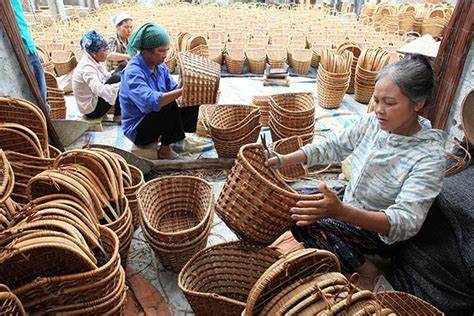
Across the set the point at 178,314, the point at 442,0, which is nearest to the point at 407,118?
the point at 178,314

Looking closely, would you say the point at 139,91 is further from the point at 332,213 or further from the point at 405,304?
the point at 405,304

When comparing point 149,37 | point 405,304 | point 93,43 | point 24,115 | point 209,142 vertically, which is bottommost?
point 209,142

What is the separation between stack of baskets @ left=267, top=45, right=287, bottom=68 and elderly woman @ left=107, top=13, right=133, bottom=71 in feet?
7.99

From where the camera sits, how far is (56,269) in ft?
4.15

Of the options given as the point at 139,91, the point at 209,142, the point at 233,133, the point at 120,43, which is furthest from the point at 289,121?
the point at 120,43

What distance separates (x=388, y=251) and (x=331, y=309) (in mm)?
937

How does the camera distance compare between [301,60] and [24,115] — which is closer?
[24,115]

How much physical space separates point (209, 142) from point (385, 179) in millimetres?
2187

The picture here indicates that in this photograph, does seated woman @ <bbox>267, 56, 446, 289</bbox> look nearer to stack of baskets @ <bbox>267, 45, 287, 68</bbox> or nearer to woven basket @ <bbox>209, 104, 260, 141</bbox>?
woven basket @ <bbox>209, 104, 260, 141</bbox>

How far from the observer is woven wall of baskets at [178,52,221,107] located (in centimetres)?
248

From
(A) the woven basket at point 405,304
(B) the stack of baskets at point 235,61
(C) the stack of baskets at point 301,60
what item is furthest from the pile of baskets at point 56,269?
(C) the stack of baskets at point 301,60

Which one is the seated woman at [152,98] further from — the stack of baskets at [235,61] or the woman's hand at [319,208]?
the stack of baskets at [235,61]

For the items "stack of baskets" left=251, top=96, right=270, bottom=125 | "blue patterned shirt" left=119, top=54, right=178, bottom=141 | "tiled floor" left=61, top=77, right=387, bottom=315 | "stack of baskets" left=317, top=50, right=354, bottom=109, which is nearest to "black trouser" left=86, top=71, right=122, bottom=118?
"tiled floor" left=61, top=77, right=387, bottom=315

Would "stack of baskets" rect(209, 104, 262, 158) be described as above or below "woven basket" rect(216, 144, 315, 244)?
below
